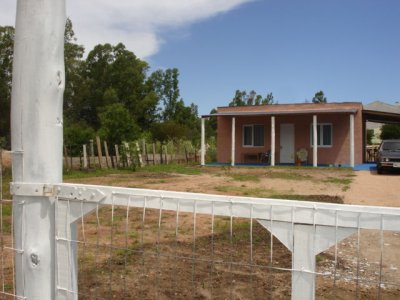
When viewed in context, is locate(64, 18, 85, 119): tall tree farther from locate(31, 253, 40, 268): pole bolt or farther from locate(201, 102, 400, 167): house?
locate(31, 253, 40, 268): pole bolt

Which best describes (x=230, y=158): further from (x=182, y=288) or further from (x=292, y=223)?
(x=292, y=223)

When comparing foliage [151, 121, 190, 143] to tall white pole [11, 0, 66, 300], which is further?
foliage [151, 121, 190, 143]

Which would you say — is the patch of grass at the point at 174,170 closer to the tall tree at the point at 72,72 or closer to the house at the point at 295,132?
the house at the point at 295,132

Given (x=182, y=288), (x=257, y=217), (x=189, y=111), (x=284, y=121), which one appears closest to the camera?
(x=257, y=217)

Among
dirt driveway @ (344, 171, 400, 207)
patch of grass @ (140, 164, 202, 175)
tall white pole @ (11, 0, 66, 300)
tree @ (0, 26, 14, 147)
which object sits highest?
tree @ (0, 26, 14, 147)

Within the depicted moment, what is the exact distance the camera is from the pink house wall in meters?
23.6

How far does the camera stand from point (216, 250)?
5.13m

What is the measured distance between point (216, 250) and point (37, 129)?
366 cm

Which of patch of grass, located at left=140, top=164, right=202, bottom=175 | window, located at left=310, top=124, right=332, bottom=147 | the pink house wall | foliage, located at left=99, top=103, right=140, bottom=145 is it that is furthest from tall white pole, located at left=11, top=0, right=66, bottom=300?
foliage, located at left=99, top=103, right=140, bottom=145

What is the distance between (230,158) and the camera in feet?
86.4

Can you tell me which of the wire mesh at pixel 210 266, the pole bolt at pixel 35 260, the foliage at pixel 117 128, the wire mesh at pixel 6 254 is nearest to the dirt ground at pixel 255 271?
the wire mesh at pixel 210 266

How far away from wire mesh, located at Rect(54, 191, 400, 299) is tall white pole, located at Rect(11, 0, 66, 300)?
22cm

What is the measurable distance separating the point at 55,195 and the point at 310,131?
23.8 m

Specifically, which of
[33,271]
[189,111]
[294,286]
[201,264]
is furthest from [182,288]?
[189,111]
